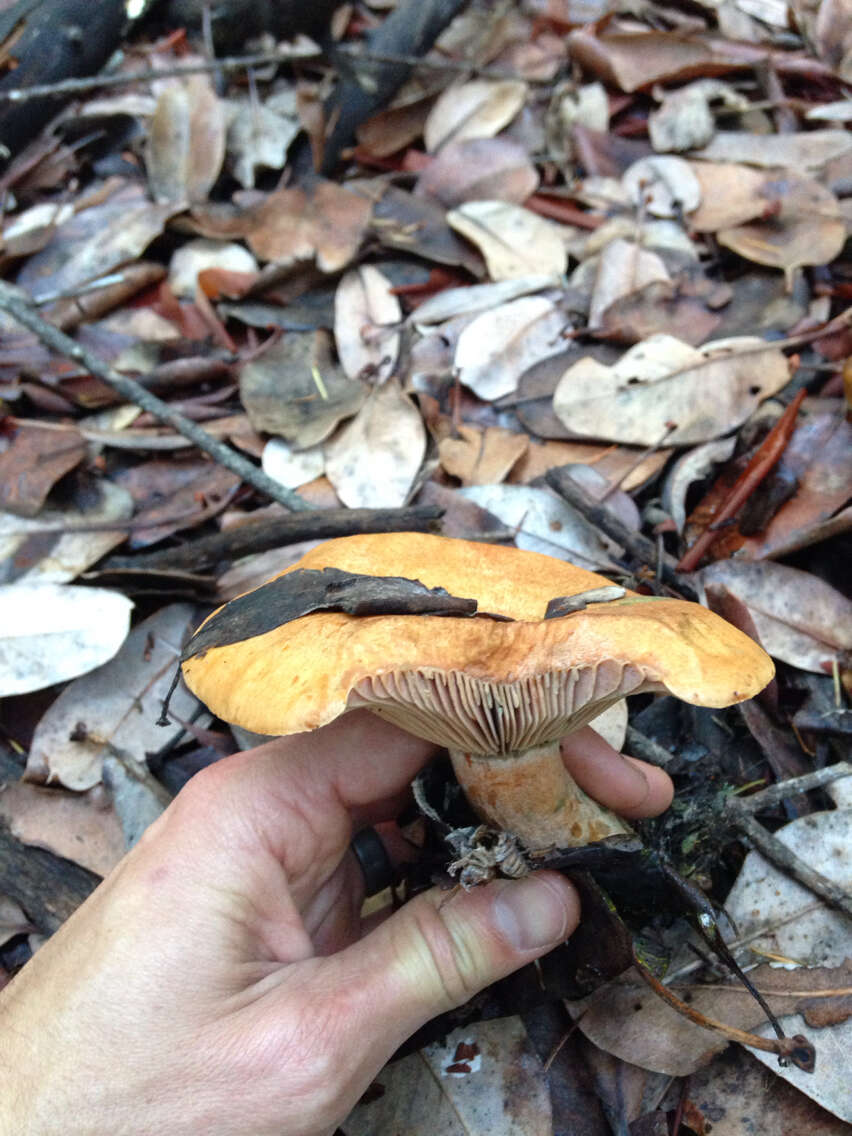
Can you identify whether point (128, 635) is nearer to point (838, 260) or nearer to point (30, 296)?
point (30, 296)

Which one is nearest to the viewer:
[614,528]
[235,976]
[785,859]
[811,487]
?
[235,976]

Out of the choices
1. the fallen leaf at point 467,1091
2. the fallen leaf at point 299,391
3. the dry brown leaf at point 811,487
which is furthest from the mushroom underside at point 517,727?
the fallen leaf at point 299,391

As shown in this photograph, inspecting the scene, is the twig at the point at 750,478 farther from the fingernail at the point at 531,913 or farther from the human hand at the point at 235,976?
the fingernail at the point at 531,913

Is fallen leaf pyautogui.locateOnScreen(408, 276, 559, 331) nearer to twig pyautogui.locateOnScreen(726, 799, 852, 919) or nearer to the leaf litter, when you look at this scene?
the leaf litter

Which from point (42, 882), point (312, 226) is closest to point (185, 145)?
point (312, 226)

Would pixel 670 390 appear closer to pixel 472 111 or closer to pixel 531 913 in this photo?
pixel 531 913

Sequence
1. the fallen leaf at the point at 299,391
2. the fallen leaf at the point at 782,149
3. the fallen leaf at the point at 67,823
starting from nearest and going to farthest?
the fallen leaf at the point at 67,823 < the fallen leaf at the point at 299,391 < the fallen leaf at the point at 782,149
